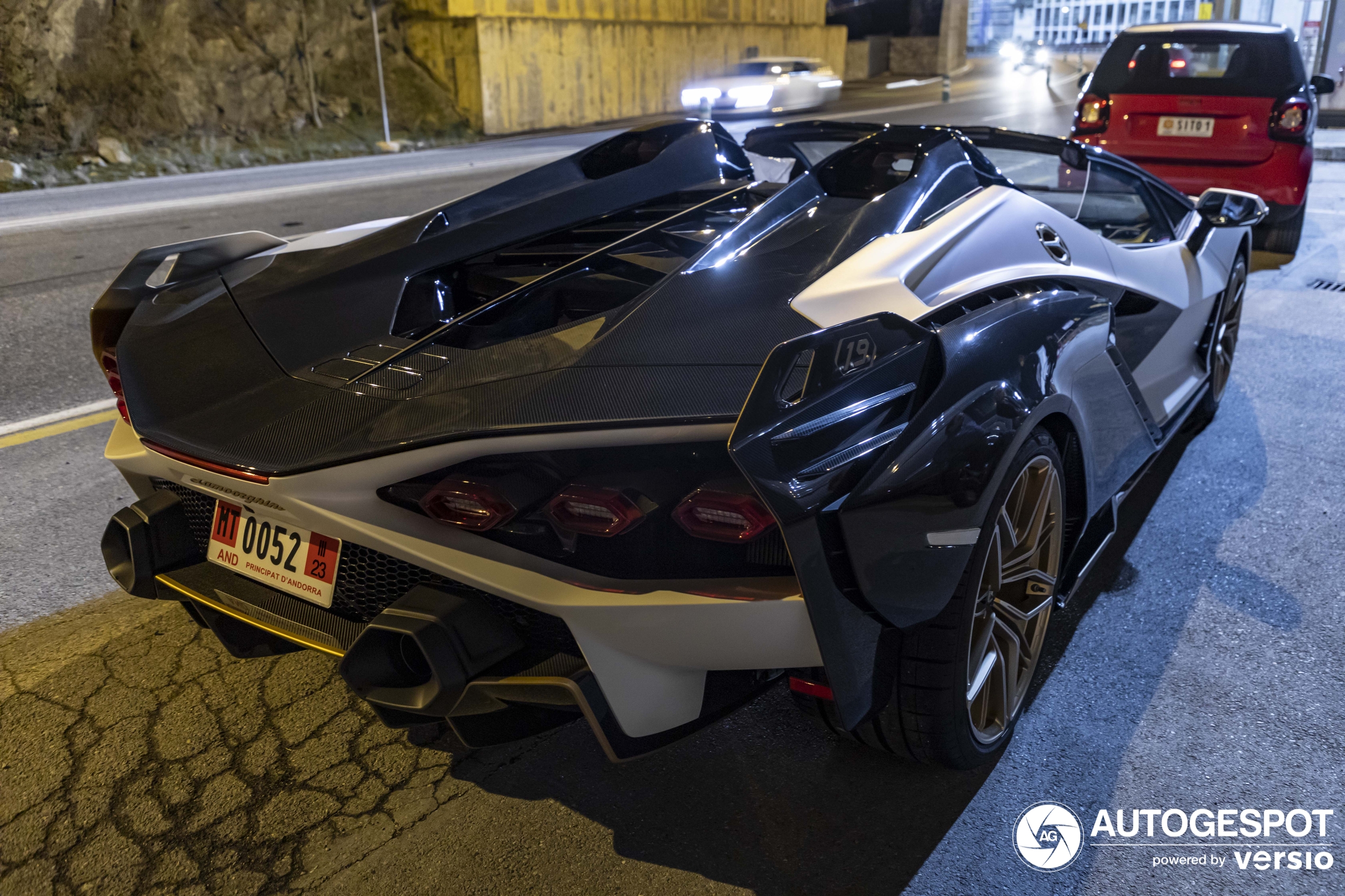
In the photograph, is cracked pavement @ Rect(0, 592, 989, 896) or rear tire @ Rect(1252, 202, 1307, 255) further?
rear tire @ Rect(1252, 202, 1307, 255)

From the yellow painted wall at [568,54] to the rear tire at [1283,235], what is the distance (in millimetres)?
19112

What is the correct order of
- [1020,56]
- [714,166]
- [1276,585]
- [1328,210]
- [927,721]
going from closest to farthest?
1. [927,721]
2. [1276,585]
3. [714,166]
4. [1328,210]
5. [1020,56]

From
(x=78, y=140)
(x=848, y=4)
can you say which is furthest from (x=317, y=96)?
(x=848, y=4)

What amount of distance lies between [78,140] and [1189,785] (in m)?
20.6

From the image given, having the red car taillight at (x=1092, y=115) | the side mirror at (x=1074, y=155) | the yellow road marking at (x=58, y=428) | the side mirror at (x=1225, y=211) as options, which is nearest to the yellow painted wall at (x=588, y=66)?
the red car taillight at (x=1092, y=115)

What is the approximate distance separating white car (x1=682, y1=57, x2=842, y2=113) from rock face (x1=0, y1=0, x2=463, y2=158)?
586 cm

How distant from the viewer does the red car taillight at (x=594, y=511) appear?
1.73 meters

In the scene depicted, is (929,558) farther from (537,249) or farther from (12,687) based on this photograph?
(12,687)

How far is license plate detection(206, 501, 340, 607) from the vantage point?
6.56 ft

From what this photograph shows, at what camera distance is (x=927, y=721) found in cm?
205

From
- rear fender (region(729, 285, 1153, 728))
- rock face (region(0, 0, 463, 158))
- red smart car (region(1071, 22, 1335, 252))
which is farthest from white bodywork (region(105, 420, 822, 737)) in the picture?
rock face (region(0, 0, 463, 158))

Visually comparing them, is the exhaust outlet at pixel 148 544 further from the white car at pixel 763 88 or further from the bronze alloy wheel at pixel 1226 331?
the white car at pixel 763 88

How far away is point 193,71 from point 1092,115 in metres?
18.5

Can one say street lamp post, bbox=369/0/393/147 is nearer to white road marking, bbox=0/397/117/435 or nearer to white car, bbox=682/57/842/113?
white car, bbox=682/57/842/113
